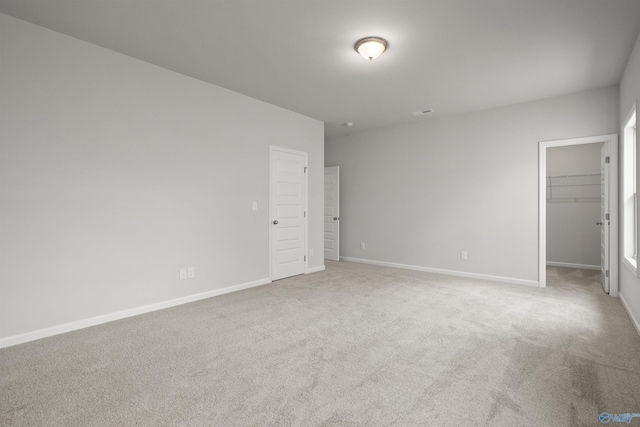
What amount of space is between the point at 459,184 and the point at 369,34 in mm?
3398

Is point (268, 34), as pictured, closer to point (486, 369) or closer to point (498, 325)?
point (486, 369)

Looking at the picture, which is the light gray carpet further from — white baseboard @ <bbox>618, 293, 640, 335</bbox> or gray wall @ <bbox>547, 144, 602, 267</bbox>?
gray wall @ <bbox>547, 144, 602, 267</bbox>

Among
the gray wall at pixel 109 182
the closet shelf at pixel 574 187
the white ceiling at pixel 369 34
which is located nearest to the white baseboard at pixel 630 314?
the white ceiling at pixel 369 34

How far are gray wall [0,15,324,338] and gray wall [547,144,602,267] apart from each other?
5949mm

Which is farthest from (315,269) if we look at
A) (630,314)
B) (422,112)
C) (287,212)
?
(630,314)

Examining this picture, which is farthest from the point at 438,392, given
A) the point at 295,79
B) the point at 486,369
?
the point at 295,79

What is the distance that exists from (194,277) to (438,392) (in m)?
3.10

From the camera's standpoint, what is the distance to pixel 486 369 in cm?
233

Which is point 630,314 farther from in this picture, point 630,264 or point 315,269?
point 315,269

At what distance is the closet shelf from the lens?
6117 millimetres

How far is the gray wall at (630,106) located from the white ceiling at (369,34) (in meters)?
0.15

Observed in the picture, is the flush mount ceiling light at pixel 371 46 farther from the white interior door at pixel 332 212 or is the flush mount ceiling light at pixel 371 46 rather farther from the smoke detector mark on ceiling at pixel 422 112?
the white interior door at pixel 332 212

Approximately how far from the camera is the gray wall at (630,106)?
10.0 feet

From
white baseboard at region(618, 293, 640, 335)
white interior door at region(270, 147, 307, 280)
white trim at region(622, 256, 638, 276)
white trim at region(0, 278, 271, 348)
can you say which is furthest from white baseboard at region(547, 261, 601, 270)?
white trim at region(0, 278, 271, 348)
